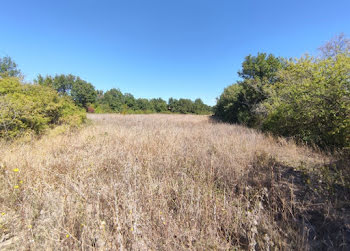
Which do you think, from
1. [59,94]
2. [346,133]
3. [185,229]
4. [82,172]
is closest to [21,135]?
[59,94]

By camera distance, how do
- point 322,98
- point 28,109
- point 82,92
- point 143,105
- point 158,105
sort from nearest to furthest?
point 322,98 → point 28,109 → point 82,92 → point 143,105 → point 158,105

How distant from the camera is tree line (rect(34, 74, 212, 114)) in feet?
93.8

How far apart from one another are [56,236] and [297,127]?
7300 millimetres

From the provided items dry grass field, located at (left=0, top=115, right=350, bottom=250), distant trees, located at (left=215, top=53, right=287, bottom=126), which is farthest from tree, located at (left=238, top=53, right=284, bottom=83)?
dry grass field, located at (left=0, top=115, right=350, bottom=250)

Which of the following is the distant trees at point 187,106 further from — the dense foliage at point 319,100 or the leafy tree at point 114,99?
the dense foliage at point 319,100

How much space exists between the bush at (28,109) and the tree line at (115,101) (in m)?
22.8

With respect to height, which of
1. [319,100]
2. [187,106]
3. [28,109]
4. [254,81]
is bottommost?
[28,109]

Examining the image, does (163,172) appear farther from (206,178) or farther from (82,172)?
(82,172)

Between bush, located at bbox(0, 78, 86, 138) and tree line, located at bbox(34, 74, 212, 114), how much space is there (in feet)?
74.8

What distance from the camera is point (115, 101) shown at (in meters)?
36.4

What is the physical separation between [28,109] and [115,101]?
34807mm

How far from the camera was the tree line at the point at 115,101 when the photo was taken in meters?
28.6

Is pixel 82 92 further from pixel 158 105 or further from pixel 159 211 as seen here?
pixel 159 211

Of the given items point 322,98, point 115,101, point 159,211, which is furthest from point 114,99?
point 322,98
